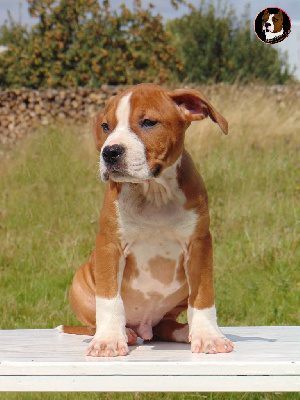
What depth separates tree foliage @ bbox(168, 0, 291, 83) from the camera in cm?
1377

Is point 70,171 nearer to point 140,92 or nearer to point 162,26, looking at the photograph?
point 140,92

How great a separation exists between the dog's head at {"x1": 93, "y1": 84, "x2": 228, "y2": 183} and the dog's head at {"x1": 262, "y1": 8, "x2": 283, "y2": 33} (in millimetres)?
3679

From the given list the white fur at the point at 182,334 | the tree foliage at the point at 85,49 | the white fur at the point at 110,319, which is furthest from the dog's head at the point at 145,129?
the tree foliage at the point at 85,49

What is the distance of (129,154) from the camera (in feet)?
6.80

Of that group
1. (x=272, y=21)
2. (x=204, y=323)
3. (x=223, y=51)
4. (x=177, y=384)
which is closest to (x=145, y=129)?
(x=204, y=323)

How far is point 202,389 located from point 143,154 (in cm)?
75

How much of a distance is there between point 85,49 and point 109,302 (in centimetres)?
1021

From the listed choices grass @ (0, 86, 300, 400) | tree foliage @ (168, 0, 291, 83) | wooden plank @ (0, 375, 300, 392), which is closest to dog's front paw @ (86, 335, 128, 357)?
wooden plank @ (0, 375, 300, 392)

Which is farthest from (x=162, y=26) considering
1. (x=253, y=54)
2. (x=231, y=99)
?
(x=231, y=99)

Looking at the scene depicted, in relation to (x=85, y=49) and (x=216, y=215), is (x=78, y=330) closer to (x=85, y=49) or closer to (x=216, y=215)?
(x=216, y=215)

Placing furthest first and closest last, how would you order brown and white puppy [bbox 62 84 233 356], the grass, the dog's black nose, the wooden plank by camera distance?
the grass, brown and white puppy [bbox 62 84 233 356], the dog's black nose, the wooden plank

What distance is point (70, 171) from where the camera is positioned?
723cm

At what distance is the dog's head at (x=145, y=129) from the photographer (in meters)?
2.08
